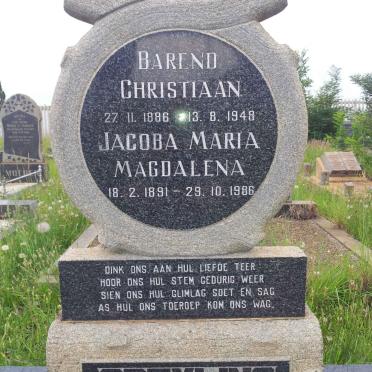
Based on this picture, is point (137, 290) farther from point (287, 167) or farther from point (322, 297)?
point (322, 297)

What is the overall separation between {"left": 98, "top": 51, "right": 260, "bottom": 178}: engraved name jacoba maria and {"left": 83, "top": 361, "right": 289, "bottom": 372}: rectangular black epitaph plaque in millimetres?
1025

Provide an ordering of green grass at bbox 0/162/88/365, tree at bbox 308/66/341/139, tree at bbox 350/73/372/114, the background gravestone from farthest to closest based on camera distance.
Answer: tree at bbox 308/66/341/139, the background gravestone, tree at bbox 350/73/372/114, green grass at bbox 0/162/88/365

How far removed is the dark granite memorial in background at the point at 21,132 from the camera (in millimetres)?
11141

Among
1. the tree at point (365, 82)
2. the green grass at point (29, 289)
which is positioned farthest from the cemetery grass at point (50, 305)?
the tree at point (365, 82)

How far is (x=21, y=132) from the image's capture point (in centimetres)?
1133

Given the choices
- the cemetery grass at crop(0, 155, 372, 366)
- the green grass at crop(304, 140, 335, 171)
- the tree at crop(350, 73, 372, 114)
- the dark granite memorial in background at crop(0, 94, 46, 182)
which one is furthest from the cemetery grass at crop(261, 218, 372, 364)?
the green grass at crop(304, 140, 335, 171)

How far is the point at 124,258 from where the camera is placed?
252 centimetres

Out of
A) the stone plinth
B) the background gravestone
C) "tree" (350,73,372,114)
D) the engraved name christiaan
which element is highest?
"tree" (350,73,372,114)

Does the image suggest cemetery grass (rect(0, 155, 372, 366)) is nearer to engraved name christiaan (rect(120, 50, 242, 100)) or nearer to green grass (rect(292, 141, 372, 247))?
green grass (rect(292, 141, 372, 247))

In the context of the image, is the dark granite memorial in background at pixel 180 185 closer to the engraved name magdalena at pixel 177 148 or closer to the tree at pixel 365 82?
the engraved name magdalena at pixel 177 148

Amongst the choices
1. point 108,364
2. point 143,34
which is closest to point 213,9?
point 143,34

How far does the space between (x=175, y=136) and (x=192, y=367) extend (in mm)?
1258

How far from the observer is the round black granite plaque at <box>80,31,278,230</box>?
7.89ft

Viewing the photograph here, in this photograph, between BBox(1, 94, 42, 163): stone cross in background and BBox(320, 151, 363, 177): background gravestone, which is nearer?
BBox(320, 151, 363, 177): background gravestone
